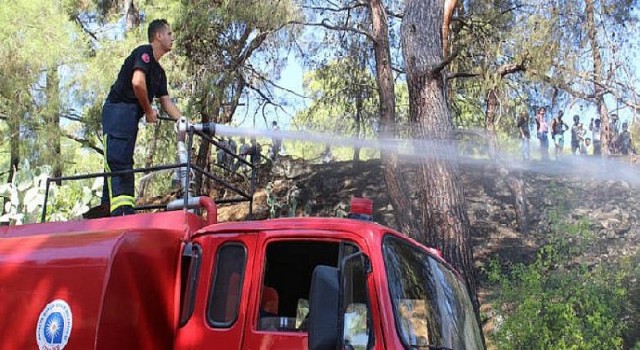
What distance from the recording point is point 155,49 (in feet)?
17.8

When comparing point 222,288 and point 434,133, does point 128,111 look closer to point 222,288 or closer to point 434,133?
point 222,288

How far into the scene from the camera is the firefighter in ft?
16.5

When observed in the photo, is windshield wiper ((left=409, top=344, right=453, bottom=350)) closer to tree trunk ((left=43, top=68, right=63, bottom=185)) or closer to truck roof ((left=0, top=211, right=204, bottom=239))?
truck roof ((left=0, top=211, right=204, bottom=239))

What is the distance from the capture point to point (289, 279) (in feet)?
12.4

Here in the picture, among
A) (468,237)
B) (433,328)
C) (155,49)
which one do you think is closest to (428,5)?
(468,237)

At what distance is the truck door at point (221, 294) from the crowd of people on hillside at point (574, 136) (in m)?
9.72

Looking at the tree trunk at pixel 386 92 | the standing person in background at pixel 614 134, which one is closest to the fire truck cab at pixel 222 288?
the standing person in background at pixel 614 134

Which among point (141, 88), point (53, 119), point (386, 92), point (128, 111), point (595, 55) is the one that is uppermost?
point (595, 55)

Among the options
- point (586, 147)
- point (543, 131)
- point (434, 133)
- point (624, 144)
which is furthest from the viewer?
point (586, 147)

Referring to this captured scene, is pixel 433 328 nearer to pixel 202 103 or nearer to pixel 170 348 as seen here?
pixel 170 348

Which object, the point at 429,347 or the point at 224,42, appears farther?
the point at 224,42

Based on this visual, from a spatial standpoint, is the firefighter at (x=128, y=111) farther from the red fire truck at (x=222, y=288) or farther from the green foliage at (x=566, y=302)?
the green foliage at (x=566, y=302)

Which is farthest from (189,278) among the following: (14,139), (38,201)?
(14,139)

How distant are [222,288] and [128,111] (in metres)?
2.14
